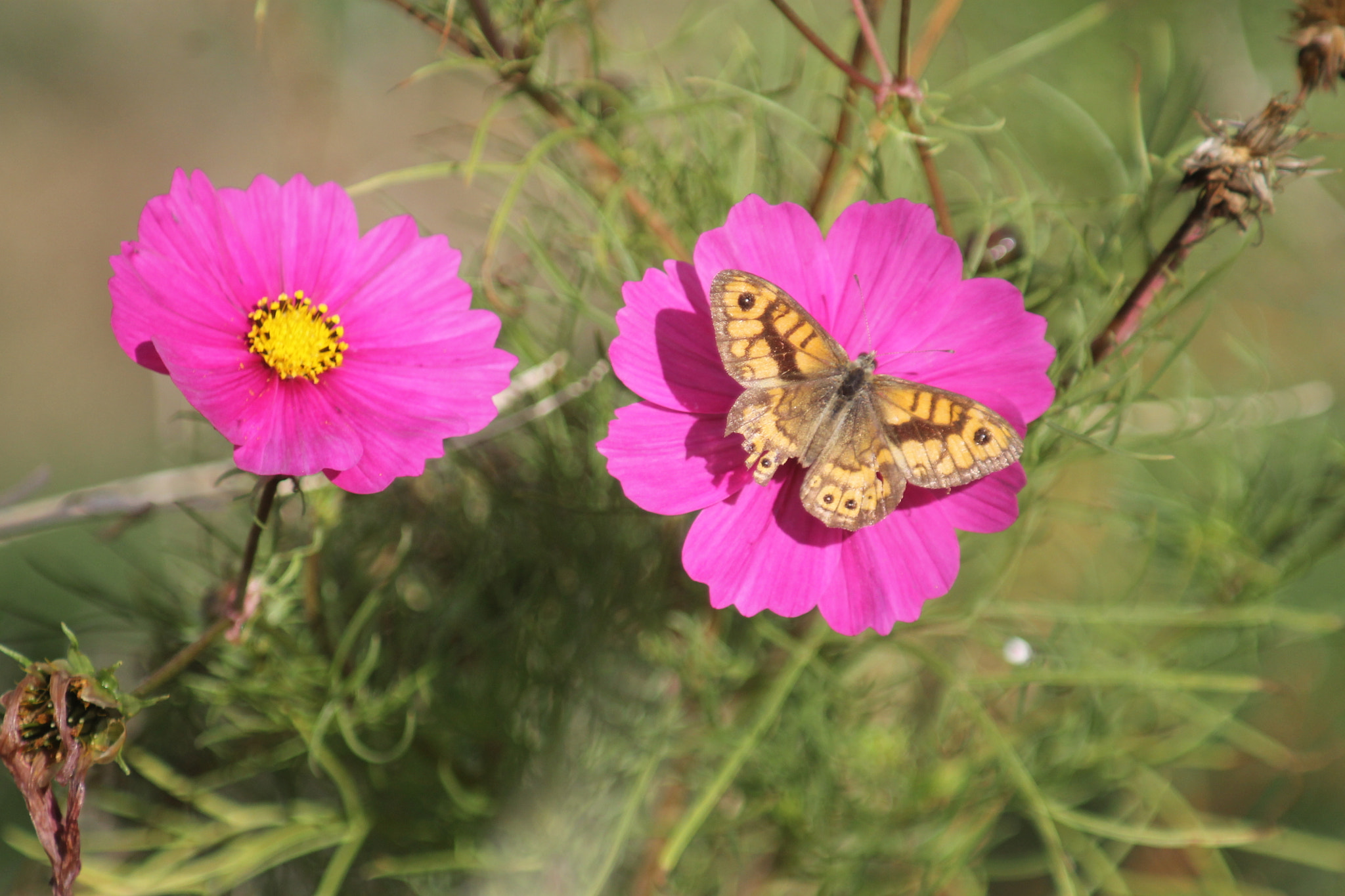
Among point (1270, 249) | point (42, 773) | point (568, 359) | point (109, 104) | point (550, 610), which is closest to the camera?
point (42, 773)

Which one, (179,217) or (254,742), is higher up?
(179,217)

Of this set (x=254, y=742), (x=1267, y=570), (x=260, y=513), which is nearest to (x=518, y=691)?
(x=254, y=742)

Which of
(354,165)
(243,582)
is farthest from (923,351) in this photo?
(354,165)

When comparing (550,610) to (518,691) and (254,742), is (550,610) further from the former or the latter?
(254,742)

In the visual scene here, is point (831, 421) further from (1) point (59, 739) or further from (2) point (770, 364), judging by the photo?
(1) point (59, 739)

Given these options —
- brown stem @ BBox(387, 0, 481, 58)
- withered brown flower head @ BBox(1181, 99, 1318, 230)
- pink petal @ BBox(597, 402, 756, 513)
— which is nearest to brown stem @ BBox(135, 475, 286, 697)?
pink petal @ BBox(597, 402, 756, 513)

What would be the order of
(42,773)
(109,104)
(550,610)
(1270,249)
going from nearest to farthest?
(42,773) → (550,610) → (1270,249) → (109,104)
